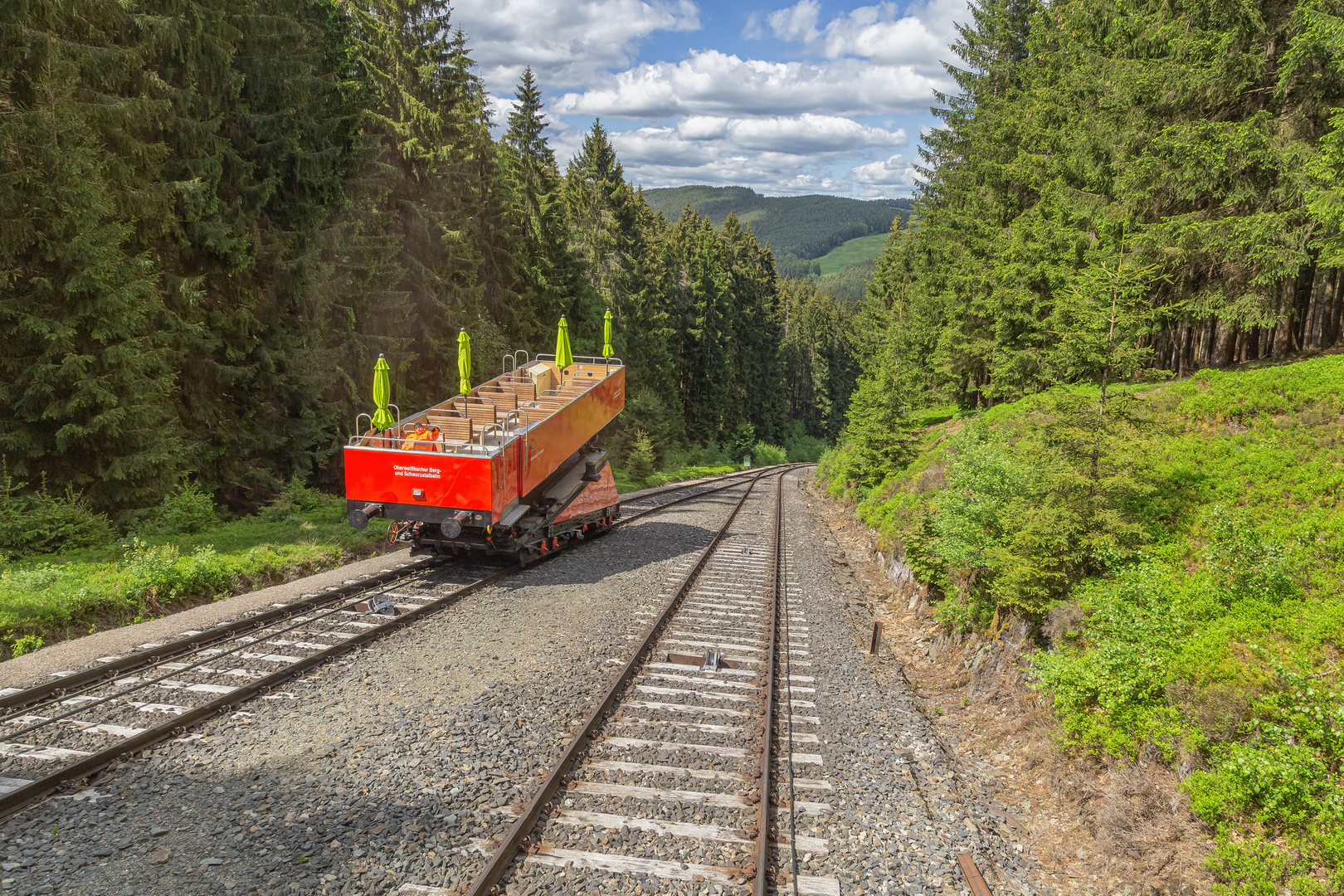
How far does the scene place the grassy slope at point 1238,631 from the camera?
4.60 m

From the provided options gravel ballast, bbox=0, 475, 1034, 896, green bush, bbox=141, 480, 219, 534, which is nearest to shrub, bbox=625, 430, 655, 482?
green bush, bbox=141, 480, 219, 534

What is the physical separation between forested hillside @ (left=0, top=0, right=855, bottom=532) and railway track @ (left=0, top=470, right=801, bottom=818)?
5383mm

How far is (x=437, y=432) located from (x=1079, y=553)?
402 inches

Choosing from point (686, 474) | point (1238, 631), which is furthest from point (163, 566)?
point (686, 474)

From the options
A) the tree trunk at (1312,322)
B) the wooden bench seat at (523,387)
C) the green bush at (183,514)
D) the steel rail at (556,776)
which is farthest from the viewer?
the wooden bench seat at (523,387)

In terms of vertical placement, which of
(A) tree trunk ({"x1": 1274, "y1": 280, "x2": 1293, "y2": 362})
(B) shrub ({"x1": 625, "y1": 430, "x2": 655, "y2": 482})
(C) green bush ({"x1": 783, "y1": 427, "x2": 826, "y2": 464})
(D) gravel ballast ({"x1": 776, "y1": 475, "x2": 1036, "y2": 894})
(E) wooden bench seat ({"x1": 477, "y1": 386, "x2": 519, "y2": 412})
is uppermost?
(A) tree trunk ({"x1": 1274, "y1": 280, "x2": 1293, "y2": 362})

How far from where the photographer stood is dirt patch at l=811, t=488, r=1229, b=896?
5.16 m

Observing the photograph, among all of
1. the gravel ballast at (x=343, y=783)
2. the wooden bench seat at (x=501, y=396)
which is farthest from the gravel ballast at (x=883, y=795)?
the wooden bench seat at (x=501, y=396)

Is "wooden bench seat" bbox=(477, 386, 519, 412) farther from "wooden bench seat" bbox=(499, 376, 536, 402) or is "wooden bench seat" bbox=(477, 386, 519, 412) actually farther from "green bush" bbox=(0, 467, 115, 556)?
"green bush" bbox=(0, 467, 115, 556)

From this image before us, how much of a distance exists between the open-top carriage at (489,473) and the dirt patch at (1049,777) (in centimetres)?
698

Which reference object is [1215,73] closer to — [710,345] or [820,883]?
[820,883]

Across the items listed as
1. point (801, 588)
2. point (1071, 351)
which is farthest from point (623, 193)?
point (1071, 351)

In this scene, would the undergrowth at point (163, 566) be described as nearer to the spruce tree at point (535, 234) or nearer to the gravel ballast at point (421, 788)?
the gravel ballast at point (421, 788)

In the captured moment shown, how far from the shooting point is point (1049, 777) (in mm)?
6699
